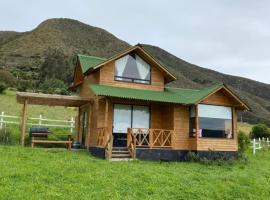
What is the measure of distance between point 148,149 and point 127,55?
5.77 m

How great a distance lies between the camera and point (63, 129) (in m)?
26.5

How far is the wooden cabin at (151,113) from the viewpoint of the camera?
19.0 metres

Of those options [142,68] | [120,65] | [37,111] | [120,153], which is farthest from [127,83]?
[37,111]

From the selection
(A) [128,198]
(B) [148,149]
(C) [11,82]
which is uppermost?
(C) [11,82]

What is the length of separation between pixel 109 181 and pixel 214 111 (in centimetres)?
1023

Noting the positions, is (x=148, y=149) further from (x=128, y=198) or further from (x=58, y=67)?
(x=58, y=67)

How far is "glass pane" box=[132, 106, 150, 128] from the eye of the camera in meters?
20.2

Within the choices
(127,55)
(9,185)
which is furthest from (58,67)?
(9,185)

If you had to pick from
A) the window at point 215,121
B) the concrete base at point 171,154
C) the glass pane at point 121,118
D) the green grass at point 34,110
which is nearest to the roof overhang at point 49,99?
the glass pane at point 121,118

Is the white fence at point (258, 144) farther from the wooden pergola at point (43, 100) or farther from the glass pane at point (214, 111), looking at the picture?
the wooden pergola at point (43, 100)

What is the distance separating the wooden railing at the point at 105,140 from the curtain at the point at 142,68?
14.5 feet

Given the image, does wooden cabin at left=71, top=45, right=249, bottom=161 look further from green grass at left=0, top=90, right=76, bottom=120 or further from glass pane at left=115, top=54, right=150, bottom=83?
green grass at left=0, top=90, right=76, bottom=120

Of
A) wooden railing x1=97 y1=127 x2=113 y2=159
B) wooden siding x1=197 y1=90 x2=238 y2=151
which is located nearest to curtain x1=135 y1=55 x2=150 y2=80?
wooden siding x1=197 y1=90 x2=238 y2=151

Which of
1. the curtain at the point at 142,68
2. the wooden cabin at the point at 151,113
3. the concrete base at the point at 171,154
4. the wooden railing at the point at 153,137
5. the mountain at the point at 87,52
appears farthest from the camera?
the mountain at the point at 87,52
